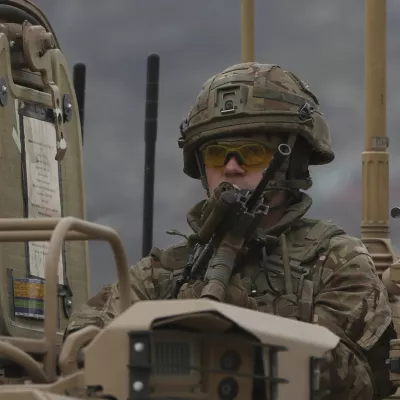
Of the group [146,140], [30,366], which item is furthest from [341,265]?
[146,140]

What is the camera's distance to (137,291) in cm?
668

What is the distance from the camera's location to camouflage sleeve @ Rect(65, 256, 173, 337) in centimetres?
654

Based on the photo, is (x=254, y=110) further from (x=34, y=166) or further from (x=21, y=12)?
(x=21, y=12)

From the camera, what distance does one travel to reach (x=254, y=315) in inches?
165

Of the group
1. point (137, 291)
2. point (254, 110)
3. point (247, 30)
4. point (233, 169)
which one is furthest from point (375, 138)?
point (137, 291)

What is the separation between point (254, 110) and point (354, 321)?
1.18 metres

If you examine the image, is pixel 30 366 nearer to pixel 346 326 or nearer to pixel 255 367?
pixel 255 367

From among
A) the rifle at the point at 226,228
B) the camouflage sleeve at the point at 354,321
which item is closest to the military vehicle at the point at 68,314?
the camouflage sleeve at the point at 354,321

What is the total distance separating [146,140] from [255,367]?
7.55 meters

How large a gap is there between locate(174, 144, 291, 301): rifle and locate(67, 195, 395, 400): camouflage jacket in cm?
20

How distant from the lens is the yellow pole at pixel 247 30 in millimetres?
15320

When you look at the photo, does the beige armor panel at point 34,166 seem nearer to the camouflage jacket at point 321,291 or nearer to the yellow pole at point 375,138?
the camouflage jacket at point 321,291

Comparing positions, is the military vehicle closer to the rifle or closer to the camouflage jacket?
the camouflage jacket

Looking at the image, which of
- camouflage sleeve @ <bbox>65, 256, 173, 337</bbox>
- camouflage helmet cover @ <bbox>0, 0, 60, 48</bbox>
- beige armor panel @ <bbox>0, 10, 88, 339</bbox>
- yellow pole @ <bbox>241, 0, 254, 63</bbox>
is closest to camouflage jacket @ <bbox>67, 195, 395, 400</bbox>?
camouflage sleeve @ <bbox>65, 256, 173, 337</bbox>
